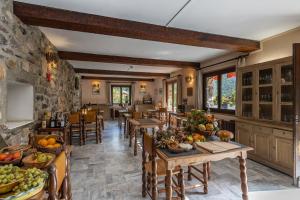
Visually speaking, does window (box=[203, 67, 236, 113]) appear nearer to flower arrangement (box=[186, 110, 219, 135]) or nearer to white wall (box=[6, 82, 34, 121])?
flower arrangement (box=[186, 110, 219, 135])

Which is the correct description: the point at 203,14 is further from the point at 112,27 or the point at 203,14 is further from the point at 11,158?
the point at 11,158

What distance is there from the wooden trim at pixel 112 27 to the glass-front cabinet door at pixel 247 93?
614 mm

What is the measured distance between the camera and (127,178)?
275 centimetres

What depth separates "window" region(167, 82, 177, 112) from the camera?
8.24 m

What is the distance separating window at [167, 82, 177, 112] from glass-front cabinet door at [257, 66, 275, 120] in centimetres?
485

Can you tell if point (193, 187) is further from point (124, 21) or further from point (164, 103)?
point (164, 103)

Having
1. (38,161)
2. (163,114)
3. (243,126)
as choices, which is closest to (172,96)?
(163,114)

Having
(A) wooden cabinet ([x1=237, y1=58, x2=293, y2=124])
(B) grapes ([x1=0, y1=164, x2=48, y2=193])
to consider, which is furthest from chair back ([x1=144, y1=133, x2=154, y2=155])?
(A) wooden cabinet ([x1=237, y1=58, x2=293, y2=124])

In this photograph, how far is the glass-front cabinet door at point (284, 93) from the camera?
2969mm

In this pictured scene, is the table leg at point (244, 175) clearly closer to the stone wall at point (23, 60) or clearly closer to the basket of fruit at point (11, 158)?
the basket of fruit at point (11, 158)

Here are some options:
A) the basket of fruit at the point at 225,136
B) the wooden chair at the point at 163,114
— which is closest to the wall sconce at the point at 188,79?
the wooden chair at the point at 163,114

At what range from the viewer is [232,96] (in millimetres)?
4867

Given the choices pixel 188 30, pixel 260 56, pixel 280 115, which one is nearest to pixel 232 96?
pixel 260 56

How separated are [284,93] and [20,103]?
4.48 metres
